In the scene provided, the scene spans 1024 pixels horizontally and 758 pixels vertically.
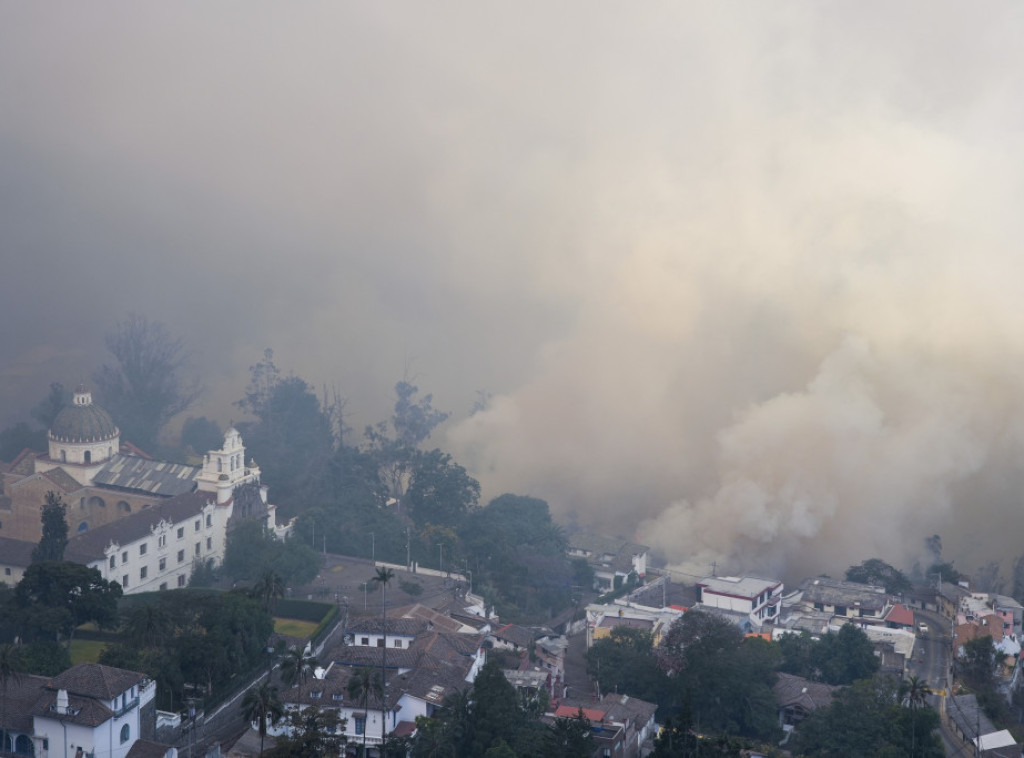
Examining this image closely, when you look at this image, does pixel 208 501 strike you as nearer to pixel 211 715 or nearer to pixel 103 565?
pixel 103 565

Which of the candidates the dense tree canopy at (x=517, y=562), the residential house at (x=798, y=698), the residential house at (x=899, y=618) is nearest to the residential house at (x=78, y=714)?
the residential house at (x=798, y=698)

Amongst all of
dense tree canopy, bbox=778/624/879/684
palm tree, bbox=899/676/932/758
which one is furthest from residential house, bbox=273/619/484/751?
palm tree, bbox=899/676/932/758

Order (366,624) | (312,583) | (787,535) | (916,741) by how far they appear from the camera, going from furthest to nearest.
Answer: (787,535) → (312,583) → (366,624) → (916,741)

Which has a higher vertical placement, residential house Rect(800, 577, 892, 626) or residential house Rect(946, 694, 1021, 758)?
residential house Rect(800, 577, 892, 626)

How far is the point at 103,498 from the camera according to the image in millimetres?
39062

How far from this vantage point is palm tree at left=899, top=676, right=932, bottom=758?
25.8 metres

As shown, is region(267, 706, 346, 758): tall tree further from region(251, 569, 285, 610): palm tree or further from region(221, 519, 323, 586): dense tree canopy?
region(221, 519, 323, 586): dense tree canopy

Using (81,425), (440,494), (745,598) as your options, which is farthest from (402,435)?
(745,598)

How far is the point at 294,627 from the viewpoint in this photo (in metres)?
33.4

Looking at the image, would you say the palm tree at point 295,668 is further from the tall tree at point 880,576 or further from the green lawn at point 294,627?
the tall tree at point 880,576

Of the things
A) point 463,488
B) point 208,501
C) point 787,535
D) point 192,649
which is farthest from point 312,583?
point 787,535

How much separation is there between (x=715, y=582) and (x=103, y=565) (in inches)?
718

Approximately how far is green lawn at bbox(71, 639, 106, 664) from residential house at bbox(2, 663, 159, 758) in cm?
421

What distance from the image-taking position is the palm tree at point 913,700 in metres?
25.8
